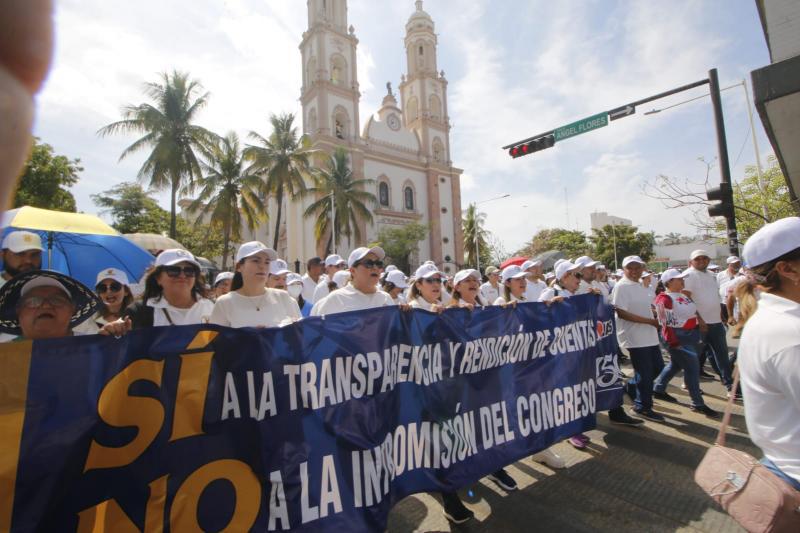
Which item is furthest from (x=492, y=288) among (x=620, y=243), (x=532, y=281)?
(x=620, y=243)

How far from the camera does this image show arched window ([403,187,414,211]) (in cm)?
4322

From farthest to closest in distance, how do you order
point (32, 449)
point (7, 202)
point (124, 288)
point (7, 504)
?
point (124, 288) → point (32, 449) → point (7, 504) → point (7, 202)

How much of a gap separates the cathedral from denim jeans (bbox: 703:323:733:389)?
29.1 metres

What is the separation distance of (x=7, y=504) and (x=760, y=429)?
324cm

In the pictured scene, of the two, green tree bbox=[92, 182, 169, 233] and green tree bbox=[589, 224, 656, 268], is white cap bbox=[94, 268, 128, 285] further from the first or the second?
green tree bbox=[589, 224, 656, 268]

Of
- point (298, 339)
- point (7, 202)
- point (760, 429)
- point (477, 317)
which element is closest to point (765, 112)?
point (477, 317)

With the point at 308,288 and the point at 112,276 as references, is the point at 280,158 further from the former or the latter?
the point at 112,276

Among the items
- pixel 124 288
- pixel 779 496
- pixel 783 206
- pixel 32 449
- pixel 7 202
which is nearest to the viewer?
pixel 7 202

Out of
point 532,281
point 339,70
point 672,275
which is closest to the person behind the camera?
point 672,275

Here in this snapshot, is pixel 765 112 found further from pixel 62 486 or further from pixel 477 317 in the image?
pixel 62 486

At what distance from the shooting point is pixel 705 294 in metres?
5.95

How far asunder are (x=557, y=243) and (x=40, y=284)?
61043 millimetres

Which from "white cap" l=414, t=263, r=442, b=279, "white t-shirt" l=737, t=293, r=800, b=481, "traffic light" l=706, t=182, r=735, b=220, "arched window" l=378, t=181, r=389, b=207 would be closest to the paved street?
"white t-shirt" l=737, t=293, r=800, b=481

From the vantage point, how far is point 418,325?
10.6 feet
